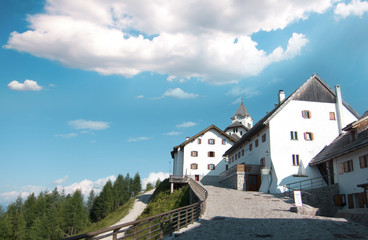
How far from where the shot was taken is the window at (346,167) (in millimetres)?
25359

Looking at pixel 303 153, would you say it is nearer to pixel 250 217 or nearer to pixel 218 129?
pixel 250 217

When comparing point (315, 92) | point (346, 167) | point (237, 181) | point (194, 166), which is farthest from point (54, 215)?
point (346, 167)

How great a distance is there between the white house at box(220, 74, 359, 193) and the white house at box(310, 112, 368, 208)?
12.8ft

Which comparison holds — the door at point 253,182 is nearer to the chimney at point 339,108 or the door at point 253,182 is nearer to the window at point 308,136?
the window at point 308,136

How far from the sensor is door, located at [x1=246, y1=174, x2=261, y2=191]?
119 ft

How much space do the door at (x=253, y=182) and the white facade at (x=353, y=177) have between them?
10141 millimetres

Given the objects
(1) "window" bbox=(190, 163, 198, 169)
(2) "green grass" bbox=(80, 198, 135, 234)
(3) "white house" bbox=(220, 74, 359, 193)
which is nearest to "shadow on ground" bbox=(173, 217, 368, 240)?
(3) "white house" bbox=(220, 74, 359, 193)

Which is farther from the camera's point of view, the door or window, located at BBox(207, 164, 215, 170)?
window, located at BBox(207, 164, 215, 170)

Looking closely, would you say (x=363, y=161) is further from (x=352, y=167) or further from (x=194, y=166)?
(x=194, y=166)

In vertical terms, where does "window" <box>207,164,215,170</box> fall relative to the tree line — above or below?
above

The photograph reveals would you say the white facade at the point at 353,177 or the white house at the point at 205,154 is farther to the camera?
the white house at the point at 205,154

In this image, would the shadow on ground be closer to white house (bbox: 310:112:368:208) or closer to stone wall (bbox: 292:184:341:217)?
white house (bbox: 310:112:368:208)

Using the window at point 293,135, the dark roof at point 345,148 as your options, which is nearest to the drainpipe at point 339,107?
the dark roof at point 345,148

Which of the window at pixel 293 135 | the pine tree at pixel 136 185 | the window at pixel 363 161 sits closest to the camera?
the window at pixel 363 161
